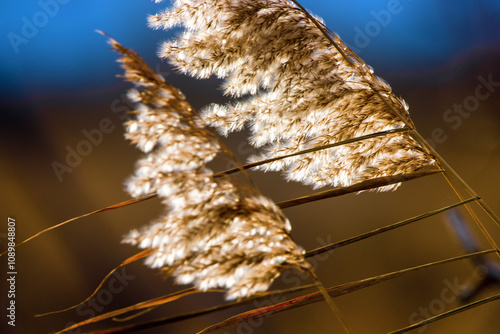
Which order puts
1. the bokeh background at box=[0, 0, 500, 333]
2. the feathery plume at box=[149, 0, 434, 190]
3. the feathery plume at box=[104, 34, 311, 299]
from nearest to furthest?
the feathery plume at box=[104, 34, 311, 299] < the feathery plume at box=[149, 0, 434, 190] < the bokeh background at box=[0, 0, 500, 333]

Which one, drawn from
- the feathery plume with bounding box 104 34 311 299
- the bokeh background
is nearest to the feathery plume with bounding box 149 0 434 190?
the feathery plume with bounding box 104 34 311 299

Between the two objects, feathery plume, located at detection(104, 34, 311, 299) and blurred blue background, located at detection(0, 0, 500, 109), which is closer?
feathery plume, located at detection(104, 34, 311, 299)

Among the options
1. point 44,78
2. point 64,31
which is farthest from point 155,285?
point 64,31

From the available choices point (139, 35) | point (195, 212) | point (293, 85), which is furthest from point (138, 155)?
point (195, 212)

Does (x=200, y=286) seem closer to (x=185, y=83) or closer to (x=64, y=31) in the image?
(x=185, y=83)

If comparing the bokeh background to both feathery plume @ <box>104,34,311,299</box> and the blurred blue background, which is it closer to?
the blurred blue background

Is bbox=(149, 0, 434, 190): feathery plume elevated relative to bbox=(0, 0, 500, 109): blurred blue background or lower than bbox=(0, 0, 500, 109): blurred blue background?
lower

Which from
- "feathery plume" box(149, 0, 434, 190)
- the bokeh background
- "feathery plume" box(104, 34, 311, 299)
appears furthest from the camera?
the bokeh background
